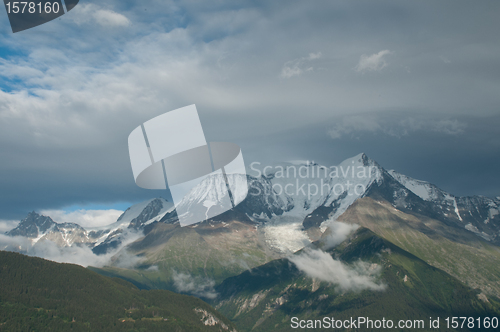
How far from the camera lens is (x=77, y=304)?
133 meters

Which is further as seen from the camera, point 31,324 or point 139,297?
point 139,297

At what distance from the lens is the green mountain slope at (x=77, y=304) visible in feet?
395

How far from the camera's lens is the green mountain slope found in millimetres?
120500

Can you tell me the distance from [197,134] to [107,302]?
12370 cm

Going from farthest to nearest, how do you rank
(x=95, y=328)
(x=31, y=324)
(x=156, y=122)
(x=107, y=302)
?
1. (x=107, y=302)
2. (x=95, y=328)
3. (x=31, y=324)
4. (x=156, y=122)

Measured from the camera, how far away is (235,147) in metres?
47.7

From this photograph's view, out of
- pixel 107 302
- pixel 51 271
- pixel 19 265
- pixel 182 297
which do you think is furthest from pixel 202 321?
pixel 19 265

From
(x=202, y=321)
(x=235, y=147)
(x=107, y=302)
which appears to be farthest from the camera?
(x=202, y=321)

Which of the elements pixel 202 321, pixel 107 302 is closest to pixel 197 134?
pixel 107 302

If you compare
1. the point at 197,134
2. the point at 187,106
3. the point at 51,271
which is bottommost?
the point at 51,271

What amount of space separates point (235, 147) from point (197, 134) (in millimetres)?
6161

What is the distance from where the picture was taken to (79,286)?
144 meters

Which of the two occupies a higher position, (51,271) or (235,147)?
(235,147)

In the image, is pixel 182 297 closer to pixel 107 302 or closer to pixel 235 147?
pixel 107 302
